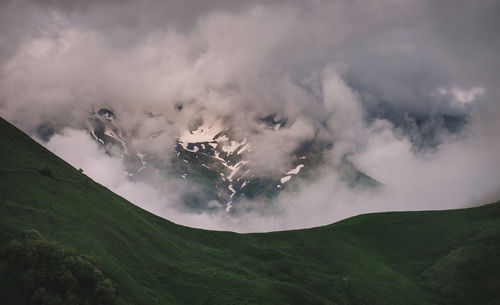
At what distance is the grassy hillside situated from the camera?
194ft

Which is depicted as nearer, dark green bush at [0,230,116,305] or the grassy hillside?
dark green bush at [0,230,116,305]

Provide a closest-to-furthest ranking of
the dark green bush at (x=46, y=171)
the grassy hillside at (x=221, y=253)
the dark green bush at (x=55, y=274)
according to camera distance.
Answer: the dark green bush at (x=55, y=274), the grassy hillside at (x=221, y=253), the dark green bush at (x=46, y=171)

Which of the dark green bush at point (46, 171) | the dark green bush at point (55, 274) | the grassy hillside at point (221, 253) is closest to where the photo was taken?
the dark green bush at point (55, 274)

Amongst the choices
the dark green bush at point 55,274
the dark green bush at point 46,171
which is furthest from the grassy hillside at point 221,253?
the dark green bush at point 46,171

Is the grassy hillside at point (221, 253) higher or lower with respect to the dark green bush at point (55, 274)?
higher

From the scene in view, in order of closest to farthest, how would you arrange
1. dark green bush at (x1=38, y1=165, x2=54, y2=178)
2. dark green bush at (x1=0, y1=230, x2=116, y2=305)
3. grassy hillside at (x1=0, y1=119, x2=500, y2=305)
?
1. dark green bush at (x1=0, y1=230, x2=116, y2=305)
2. grassy hillside at (x1=0, y1=119, x2=500, y2=305)
3. dark green bush at (x1=38, y1=165, x2=54, y2=178)

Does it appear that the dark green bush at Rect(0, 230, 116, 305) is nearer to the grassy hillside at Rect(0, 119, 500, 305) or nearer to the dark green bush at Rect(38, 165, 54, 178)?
the grassy hillside at Rect(0, 119, 500, 305)

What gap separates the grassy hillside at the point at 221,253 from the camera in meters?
59.2

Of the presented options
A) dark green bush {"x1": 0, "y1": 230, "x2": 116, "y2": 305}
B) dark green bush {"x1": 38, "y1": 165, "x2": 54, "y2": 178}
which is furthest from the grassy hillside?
dark green bush {"x1": 38, "y1": 165, "x2": 54, "y2": 178}

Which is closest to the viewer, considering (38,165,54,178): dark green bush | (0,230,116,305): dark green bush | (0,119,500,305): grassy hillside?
(0,230,116,305): dark green bush

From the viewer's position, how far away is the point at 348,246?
412 feet

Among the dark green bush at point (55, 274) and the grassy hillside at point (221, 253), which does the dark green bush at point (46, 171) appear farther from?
the dark green bush at point (55, 274)

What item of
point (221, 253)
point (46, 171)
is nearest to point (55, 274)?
point (46, 171)

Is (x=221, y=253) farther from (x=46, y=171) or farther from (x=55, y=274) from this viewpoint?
(x=55, y=274)
